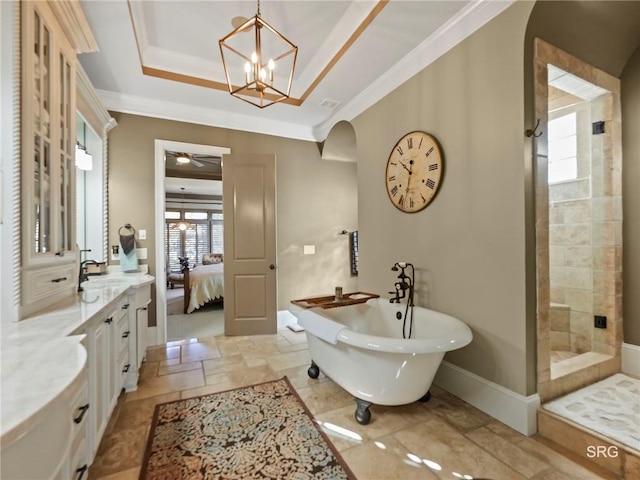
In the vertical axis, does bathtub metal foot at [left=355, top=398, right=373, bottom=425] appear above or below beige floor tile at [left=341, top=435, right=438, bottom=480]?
above

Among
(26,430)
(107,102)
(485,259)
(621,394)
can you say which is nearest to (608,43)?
(485,259)

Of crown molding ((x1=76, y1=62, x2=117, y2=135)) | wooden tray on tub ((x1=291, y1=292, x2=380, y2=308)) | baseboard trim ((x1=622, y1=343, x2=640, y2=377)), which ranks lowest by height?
baseboard trim ((x1=622, y1=343, x2=640, y2=377))

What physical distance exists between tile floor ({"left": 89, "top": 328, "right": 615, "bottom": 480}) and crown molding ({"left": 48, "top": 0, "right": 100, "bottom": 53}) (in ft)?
8.38

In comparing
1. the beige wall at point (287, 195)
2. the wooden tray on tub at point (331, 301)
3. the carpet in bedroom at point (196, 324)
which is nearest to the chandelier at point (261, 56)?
the beige wall at point (287, 195)

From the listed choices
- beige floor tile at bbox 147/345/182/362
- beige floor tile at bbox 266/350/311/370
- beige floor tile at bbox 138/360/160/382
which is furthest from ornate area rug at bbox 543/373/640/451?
beige floor tile at bbox 147/345/182/362

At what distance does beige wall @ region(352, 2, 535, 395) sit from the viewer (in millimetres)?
1823

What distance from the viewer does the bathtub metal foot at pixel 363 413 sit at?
1.85 meters

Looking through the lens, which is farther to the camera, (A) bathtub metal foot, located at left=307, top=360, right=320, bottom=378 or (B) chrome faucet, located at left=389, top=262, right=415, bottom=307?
(A) bathtub metal foot, located at left=307, top=360, right=320, bottom=378

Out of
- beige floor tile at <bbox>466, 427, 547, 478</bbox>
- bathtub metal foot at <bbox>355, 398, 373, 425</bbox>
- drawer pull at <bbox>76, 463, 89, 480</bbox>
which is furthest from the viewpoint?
bathtub metal foot at <bbox>355, 398, 373, 425</bbox>

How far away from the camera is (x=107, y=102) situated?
10.4 ft

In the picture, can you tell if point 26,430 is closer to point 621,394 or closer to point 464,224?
point 464,224

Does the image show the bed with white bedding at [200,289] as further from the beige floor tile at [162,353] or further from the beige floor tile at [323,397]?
the beige floor tile at [323,397]

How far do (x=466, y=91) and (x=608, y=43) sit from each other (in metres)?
1.02

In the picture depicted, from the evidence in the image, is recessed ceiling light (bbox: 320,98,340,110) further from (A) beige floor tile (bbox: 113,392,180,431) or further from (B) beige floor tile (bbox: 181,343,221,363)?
(A) beige floor tile (bbox: 113,392,180,431)
